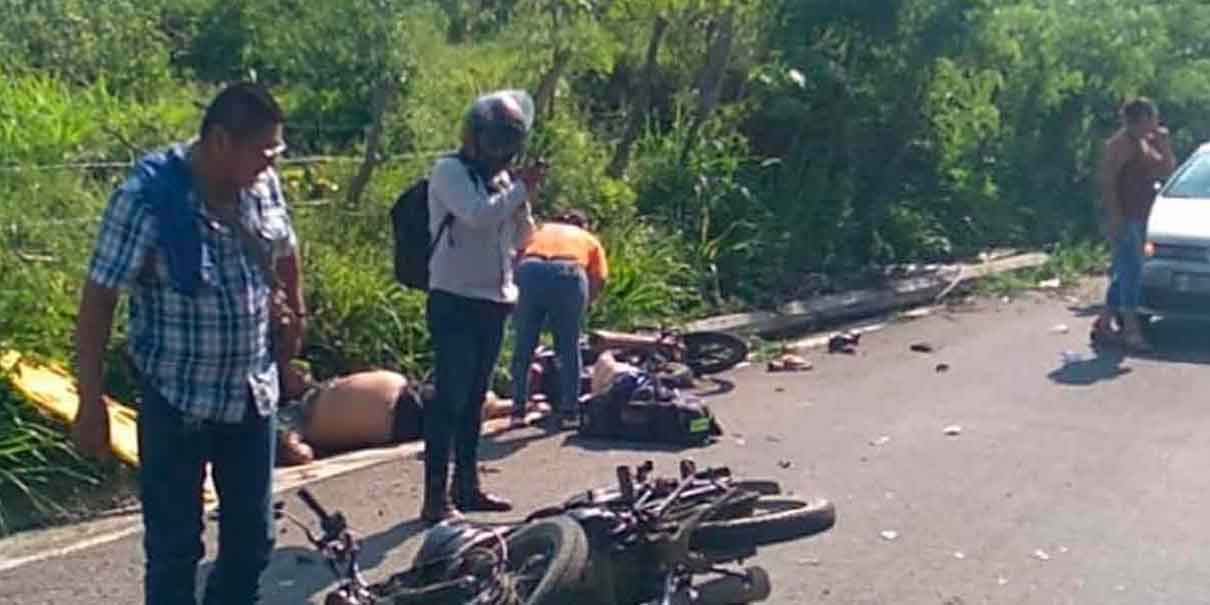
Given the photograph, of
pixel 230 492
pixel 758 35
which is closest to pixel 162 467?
pixel 230 492

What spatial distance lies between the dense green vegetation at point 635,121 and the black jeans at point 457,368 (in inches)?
78.7

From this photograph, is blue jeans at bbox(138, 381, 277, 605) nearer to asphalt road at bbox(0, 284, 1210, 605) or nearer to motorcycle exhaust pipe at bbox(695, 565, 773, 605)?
motorcycle exhaust pipe at bbox(695, 565, 773, 605)

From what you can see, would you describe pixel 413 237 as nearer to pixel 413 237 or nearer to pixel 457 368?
pixel 413 237

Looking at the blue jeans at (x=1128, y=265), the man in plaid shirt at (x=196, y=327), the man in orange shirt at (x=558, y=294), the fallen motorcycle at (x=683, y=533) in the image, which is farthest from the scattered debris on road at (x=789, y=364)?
the man in plaid shirt at (x=196, y=327)

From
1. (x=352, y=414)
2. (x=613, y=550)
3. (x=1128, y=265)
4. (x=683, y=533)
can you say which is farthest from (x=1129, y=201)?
(x=613, y=550)

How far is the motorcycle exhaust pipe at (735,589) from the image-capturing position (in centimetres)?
756

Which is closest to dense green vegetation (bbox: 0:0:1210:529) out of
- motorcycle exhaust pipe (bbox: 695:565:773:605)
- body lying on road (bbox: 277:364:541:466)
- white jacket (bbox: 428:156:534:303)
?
body lying on road (bbox: 277:364:541:466)

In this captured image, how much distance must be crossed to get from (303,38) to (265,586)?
20.5 ft

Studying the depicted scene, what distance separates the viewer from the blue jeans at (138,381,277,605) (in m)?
6.22

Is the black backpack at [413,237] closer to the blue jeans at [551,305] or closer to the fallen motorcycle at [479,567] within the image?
the blue jeans at [551,305]

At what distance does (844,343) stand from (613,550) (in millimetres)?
8584

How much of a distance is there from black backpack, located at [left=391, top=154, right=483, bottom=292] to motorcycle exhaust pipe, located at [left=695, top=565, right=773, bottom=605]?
89.3 inches

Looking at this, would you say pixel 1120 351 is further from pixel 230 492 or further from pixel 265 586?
pixel 230 492

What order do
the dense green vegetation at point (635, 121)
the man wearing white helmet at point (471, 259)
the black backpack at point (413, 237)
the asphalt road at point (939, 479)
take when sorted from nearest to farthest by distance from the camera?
the asphalt road at point (939, 479)
the man wearing white helmet at point (471, 259)
the black backpack at point (413, 237)
the dense green vegetation at point (635, 121)
